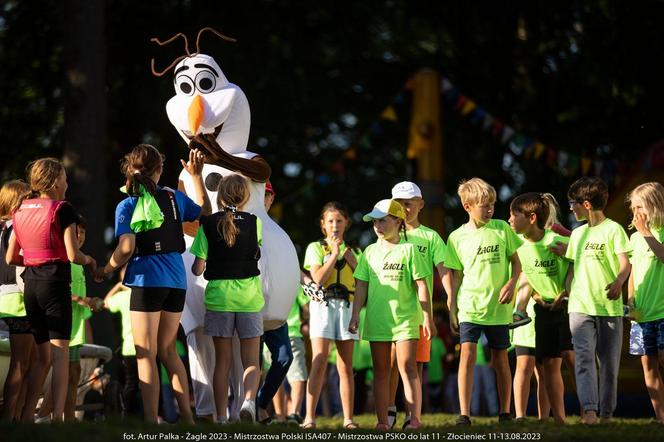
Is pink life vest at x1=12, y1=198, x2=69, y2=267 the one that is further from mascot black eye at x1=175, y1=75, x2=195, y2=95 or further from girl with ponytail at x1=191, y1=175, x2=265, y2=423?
mascot black eye at x1=175, y1=75, x2=195, y2=95

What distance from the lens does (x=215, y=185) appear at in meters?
9.03

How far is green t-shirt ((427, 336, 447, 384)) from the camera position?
16156 mm

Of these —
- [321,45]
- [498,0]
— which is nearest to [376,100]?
[321,45]

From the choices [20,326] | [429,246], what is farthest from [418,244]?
[20,326]

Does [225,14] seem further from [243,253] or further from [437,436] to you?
[437,436]

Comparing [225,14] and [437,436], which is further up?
[225,14]

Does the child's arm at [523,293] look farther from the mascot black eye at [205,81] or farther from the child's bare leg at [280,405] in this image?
the child's bare leg at [280,405]

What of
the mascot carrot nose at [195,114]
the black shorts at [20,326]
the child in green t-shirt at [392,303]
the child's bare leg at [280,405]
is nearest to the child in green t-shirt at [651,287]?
the child in green t-shirt at [392,303]

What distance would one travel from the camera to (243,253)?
8375 mm

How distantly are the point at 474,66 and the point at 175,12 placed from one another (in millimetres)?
4590

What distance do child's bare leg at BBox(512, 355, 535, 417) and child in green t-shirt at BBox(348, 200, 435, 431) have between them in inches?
32.5

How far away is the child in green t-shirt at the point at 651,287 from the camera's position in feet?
29.1

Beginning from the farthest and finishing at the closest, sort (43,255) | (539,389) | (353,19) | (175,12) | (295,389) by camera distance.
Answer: (353,19), (175,12), (295,389), (539,389), (43,255)

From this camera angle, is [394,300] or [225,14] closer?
[394,300]
